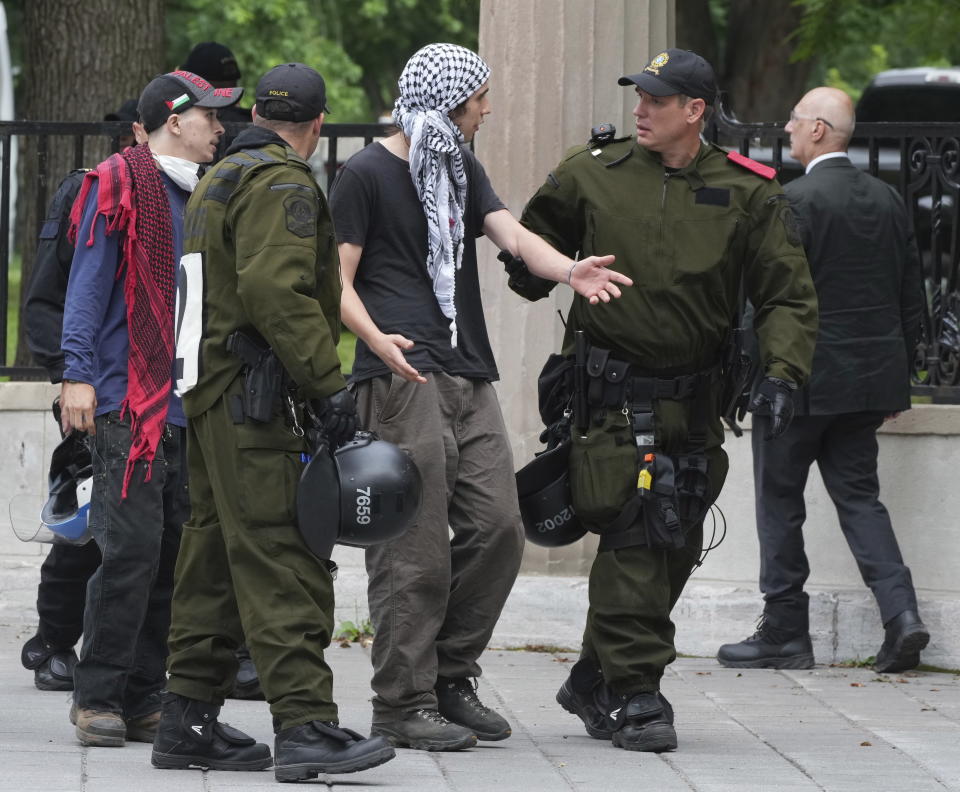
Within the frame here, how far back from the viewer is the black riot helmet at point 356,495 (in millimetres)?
4891

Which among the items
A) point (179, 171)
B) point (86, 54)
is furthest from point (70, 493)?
point (86, 54)

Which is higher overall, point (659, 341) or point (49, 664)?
point (659, 341)

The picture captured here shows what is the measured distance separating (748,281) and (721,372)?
0.98 ft

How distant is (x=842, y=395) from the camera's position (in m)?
7.07

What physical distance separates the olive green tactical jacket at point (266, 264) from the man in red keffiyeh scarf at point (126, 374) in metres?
0.47

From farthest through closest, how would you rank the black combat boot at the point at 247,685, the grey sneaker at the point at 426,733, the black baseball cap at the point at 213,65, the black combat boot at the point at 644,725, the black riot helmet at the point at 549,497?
1. the black baseball cap at the point at 213,65
2. the black combat boot at the point at 247,685
3. the black riot helmet at the point at 549,497
4. the black combat boot at the point at 644,725
5. the grey sneaker at the point at 426,733

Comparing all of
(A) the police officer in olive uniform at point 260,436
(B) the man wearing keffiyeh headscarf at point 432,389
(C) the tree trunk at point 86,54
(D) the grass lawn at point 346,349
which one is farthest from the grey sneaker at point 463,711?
(D) the grass lawn at point 346,349

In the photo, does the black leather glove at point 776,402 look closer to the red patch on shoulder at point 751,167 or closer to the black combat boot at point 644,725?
the red patch on shoulder at point 751,167

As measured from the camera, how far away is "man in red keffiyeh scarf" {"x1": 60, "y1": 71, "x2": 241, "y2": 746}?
548cm

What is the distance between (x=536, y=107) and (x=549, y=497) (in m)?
2.23

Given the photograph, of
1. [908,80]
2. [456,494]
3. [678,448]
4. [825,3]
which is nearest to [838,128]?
[678,448]

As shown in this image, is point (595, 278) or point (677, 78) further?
point (677, 78)

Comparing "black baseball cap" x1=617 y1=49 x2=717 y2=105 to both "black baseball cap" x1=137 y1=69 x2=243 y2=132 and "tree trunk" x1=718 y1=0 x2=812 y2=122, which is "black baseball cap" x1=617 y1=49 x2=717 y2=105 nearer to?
"black baseball cap" x1=137 y1=69 x2=243 y2=132

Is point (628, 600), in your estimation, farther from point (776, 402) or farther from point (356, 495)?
point (356, 495)
